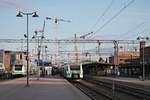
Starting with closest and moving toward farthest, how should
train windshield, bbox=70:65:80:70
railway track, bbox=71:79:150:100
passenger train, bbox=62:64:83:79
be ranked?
railway track, bbox=71:79:150:100, passenger train, bbox=62:64:83:79, train windshield, bbox=70:65:80:70

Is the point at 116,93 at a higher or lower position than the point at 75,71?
lower

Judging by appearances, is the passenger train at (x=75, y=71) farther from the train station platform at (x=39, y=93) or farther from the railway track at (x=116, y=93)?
the train station platform at (x=39, y=93)

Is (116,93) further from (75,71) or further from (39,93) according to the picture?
(75,71)

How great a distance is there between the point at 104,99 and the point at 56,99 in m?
6.31

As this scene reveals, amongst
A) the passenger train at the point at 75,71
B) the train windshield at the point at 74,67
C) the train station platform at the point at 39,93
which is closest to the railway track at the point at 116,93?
the train station platform at the point at 39,93

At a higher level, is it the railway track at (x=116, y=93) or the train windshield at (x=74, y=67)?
the train windshield at (x=74, y=67)

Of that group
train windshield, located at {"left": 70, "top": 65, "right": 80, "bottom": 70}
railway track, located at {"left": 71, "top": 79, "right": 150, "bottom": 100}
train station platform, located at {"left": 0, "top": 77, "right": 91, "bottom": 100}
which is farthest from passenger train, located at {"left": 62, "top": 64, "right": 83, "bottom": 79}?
train station platform, located at {"left": 0, "top": 77, "right": 91, "bottom": 100}

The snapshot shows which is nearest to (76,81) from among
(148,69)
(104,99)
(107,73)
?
(148,69)

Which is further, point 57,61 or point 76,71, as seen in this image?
point 57,61

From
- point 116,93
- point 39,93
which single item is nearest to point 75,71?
point 116,93

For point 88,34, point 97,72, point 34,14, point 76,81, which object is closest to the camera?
point 34,14

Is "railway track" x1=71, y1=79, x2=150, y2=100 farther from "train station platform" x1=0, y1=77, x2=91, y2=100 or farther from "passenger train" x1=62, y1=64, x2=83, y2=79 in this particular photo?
"passenger train" x1=62, y1=64, x2=83, y2=79

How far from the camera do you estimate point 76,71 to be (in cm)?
6488

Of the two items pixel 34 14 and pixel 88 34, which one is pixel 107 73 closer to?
pixel 88 34
